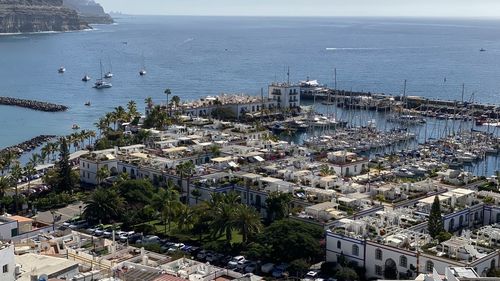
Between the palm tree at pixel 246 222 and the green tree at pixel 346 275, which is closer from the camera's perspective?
the green tree at pixel 346 275

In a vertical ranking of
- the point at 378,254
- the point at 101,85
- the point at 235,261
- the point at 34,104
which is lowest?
the point at 101,85

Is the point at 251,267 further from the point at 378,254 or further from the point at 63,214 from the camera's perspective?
the point at 63,214

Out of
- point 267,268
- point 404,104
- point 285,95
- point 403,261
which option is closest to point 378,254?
point 403,261

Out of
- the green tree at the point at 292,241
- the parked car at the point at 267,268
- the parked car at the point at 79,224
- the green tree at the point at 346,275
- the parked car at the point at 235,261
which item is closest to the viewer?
the green tree at the point at 346,275

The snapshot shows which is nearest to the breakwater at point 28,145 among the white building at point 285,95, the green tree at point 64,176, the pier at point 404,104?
the green tree at point 64,176

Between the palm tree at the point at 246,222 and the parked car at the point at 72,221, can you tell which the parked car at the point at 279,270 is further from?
the parked car at the point at 72,221

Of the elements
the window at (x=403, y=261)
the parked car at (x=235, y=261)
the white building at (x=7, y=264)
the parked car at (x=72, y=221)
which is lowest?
the parked car at (x=72, y=221)
